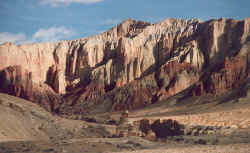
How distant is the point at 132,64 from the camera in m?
101

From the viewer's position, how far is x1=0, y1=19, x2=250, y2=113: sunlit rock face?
89438 mm

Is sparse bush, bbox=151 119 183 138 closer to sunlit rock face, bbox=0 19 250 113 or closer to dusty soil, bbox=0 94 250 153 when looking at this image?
dusty soil, bbox=0 94 250 153

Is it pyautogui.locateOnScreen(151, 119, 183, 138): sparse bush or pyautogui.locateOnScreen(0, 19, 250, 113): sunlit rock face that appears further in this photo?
pyautogui.locateOnScreen(0, 19, 250, 113): sunlit rock face

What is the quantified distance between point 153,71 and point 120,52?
9597mm

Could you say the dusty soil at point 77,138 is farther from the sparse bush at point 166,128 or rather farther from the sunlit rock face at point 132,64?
the sunlit rock face at point 132,64

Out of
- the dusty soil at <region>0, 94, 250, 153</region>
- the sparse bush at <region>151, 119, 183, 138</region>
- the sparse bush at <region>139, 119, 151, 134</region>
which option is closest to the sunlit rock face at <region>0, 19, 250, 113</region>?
the sparse bush at <region>139, 119, 151, 134</region>

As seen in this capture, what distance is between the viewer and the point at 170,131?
48625mm

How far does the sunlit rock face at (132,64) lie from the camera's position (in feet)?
293

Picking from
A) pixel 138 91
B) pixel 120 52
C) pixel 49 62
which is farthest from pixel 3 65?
Answer: pixel 138 91

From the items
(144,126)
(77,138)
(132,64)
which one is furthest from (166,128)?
(132,64)

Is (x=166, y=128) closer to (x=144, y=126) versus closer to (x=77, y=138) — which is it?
(x=144, y=126)

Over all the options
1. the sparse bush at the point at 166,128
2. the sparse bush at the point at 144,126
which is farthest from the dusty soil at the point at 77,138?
the sparse bush at the point at 144,126

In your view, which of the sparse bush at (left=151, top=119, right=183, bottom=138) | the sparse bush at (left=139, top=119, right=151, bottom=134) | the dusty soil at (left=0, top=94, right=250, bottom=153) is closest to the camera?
the dusty soil at (left=0, top=94, right=250, bottom=153)

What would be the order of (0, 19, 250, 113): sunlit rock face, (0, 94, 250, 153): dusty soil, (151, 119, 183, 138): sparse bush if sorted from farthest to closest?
1. (0, 19, 250, 113): sunlit rock face
2. (151, 119, 183, 138): sparse bush
3. (0, 94, 250, 153): dusty soil
